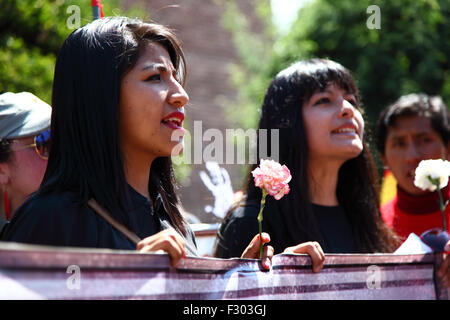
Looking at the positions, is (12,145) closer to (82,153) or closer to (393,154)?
(82,153)

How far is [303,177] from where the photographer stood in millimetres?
2971

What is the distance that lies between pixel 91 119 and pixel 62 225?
388mm

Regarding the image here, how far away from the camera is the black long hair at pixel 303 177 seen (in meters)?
2.83

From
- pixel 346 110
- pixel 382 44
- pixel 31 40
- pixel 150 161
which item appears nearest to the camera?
pixel 150 161

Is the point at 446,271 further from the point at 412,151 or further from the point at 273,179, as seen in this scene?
the point at 412,151

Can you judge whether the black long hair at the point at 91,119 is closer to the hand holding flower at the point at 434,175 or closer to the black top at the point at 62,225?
the black top at the point at 62,225

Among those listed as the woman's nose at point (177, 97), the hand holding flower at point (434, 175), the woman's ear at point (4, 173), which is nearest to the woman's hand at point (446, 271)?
the hand holding flower at point (434, 175)

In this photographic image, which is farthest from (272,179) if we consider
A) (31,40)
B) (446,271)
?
(31,40)

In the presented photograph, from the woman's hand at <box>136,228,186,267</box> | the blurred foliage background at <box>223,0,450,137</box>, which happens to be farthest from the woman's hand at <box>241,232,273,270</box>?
the blurred foliage background at <box>223,0,450,137</box>

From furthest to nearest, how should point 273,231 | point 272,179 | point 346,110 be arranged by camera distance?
1. point 346,110
2. point 273,231
3. point 272,179

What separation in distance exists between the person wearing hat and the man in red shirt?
2.20 meters

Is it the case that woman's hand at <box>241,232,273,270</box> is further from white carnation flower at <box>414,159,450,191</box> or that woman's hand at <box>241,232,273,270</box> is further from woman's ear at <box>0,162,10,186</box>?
woman's ear at <box>0,162,10,186</box>

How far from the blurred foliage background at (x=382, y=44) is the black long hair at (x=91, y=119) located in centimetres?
462
